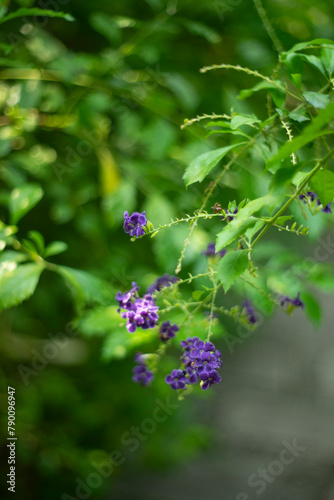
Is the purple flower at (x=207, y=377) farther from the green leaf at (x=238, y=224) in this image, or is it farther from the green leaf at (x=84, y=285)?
the green leaf at (x=84, y=285)

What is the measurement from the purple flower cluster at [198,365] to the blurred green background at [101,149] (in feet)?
1.23

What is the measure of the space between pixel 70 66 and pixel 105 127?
1.02 feet

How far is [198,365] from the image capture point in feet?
2.38

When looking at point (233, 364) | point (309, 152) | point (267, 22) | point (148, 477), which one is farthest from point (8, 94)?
point (233, 364)

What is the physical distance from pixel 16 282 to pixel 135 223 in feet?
1.25

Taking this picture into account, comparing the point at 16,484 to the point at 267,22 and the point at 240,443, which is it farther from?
the point at 267,22

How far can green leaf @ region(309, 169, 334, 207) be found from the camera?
73 cm

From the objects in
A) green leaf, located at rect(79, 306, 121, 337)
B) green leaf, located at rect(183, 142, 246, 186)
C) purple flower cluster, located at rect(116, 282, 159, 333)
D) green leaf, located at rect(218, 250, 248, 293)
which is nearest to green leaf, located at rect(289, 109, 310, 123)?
green leaf, located at rect(183, 142, 246, 186)

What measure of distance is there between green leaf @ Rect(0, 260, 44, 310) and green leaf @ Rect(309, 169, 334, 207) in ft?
1.96

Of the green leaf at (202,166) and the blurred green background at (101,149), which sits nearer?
the green leaf at (202,166)

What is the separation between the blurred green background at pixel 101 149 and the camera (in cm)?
136
